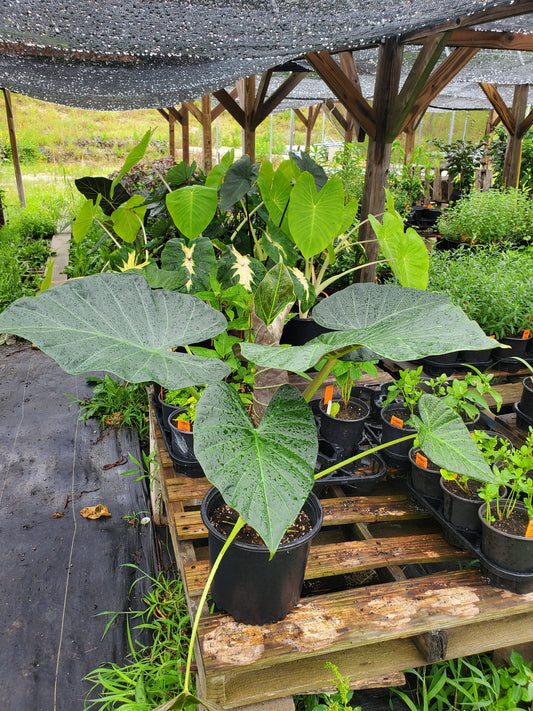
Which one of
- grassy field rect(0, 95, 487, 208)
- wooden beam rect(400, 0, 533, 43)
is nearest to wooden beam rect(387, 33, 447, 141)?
wooden beam rect(400, 0, 533, 43)

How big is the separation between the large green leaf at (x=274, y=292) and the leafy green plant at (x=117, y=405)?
1.55 m

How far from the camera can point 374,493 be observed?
1840mm

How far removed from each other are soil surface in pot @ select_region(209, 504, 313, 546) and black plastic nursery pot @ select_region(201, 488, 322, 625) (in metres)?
0.03

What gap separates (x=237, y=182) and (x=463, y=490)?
1480 millimetres

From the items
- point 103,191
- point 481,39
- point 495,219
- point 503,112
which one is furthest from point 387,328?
point 503,112

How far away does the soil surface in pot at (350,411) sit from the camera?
1840mm

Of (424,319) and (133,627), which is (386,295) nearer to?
(424,319)

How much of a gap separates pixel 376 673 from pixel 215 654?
1.22 ft

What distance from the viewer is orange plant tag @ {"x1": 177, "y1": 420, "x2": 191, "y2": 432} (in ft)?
5.45

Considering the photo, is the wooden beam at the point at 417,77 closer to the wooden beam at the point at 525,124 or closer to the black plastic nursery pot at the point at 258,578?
the black plastic nursery pot at the point at 258,578

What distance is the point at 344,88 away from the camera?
2.44m

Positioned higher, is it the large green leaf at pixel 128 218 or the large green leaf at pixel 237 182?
the large green leaf at pixel 237 182

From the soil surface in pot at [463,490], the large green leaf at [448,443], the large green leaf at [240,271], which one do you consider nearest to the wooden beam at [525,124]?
the large green leaf at [240,271]

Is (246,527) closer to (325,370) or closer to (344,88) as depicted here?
(325,370)
